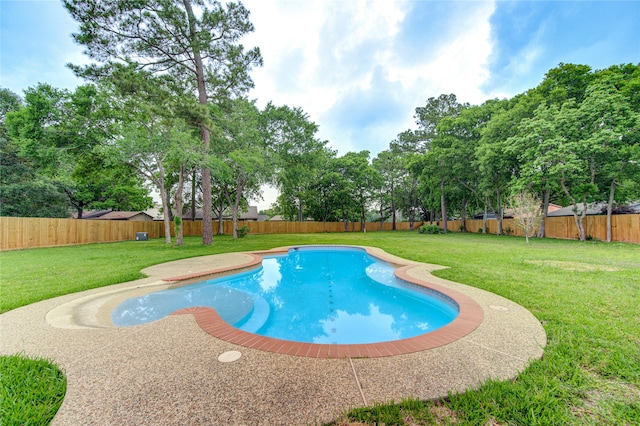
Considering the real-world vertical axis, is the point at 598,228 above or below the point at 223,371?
above

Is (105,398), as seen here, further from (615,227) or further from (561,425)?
(615,227)

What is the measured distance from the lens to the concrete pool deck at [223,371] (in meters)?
1.66

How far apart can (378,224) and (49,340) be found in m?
34.5

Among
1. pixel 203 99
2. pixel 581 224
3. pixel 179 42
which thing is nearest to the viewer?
pixel 179 42

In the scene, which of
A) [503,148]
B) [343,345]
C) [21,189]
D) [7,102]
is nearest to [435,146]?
[503,148]

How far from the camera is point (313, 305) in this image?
5043 mm

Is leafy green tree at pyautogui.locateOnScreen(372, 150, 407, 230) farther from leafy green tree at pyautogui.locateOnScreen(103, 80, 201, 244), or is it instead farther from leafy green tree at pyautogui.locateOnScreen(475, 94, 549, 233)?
leafy green tree at pyautogui.locateOnScreen(103, 80, 201, 244)

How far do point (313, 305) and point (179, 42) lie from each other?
1297 cm

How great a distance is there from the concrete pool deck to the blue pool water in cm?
98

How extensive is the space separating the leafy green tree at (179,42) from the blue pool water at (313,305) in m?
8.00

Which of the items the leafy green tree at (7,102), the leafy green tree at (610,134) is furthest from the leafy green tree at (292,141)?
the leafy green tree at (7,102)

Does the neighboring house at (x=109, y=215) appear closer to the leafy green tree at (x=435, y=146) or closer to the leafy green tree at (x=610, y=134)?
the leafy green tree at (x=435, y=146)

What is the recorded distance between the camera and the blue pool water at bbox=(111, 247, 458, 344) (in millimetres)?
3803

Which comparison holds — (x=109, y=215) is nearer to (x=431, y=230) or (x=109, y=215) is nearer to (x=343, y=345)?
(x=343, y=345)
